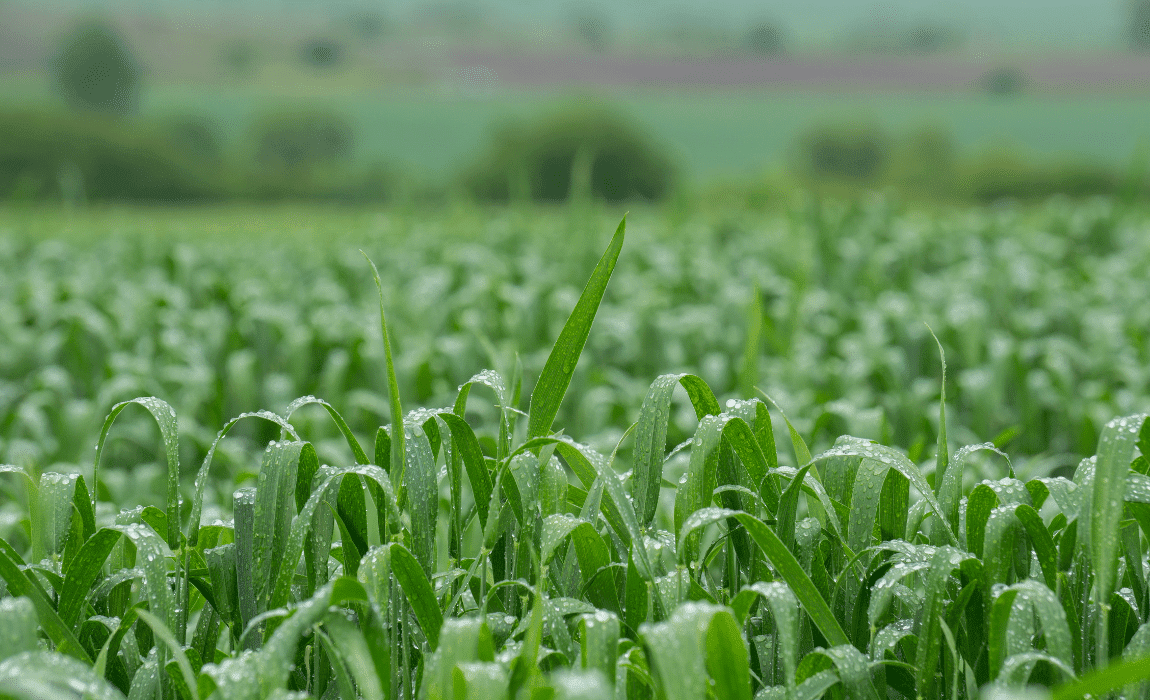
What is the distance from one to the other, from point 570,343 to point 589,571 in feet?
1.15

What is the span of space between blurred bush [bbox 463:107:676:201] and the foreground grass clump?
2576cm

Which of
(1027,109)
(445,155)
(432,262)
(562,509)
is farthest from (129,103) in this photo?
(562,509)

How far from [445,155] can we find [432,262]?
54.4 meters

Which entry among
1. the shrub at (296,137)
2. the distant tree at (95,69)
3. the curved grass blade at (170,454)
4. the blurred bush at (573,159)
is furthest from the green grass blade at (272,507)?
the distant tree at (95,69)

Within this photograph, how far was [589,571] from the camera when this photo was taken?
1377mm

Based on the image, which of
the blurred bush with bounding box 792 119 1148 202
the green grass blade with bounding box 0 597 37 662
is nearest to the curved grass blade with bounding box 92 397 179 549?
the green grass blade with bounding box 0 597 37 662

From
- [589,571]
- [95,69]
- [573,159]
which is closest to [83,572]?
[589,571]

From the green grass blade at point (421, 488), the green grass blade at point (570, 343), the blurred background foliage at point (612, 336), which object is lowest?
the blurred background foliage at point (612, 336)

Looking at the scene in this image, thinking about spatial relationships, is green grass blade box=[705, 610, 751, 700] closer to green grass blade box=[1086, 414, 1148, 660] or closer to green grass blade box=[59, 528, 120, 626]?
green grass blade box=[1086, 414, 1148, 660]

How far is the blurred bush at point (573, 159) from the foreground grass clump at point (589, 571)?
84.5 ft

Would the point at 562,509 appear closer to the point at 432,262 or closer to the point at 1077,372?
the point at 1077,372

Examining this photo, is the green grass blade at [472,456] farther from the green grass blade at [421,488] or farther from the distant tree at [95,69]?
the distant tree at [95,69]

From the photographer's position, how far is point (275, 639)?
1037 millimetres

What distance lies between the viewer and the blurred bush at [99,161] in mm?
33031
